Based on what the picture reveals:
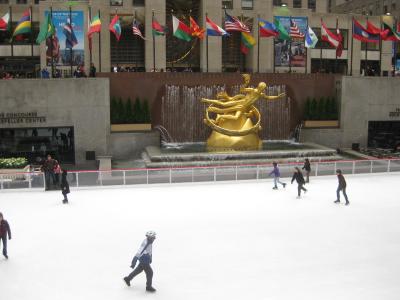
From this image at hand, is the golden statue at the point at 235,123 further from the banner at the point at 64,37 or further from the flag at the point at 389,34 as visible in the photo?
the banner at the point at 64,37

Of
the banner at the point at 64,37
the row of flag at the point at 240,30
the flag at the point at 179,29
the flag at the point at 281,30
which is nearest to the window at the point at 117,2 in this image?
the banner at the point at 64,37

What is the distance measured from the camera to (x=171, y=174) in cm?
1797

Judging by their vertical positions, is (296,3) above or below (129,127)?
above

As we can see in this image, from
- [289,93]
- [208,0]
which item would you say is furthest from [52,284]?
[208,0]

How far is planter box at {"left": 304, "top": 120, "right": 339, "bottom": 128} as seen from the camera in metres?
26.4

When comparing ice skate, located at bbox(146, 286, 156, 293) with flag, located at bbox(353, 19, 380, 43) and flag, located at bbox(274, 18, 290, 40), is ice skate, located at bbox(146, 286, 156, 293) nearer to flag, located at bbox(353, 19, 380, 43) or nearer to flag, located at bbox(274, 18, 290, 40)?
flag, located at bbox(274, 18, 290, 40)

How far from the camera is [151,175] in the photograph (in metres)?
17.9

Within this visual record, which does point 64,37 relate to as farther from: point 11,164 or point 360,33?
point 360,33

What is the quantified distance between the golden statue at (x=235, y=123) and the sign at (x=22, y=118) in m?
7.61

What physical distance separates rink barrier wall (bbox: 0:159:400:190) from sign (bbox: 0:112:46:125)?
576 cm

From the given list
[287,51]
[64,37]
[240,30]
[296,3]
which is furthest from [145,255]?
[296,3]

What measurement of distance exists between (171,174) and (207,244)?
22.5 ft

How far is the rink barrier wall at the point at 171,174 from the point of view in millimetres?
17078

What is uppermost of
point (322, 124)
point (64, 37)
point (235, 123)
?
point (64, 37)
